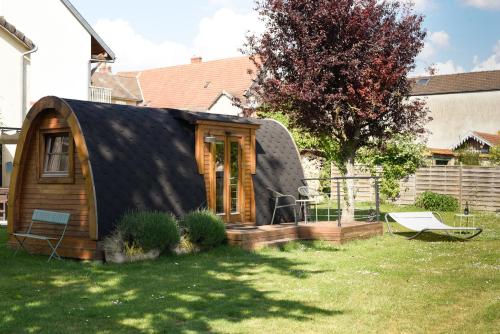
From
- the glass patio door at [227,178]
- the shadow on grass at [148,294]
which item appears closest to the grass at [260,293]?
the shadow on grass at [148,294]

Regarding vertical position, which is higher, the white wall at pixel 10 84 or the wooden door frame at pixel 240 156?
the white wall at pixel 10 84

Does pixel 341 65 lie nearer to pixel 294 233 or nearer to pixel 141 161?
pixel 294 233

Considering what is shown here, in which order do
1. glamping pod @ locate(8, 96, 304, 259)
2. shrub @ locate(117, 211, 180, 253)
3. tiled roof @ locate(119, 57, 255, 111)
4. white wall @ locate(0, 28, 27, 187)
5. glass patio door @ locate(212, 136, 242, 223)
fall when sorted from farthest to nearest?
tiled roof @ locate(119, 57, 255, 111)
white wall @ locate(0, 28, 27, 187)
glass patio door @ locate(212, 136, 242, 223)
glamping pod @ locate(8, 96, 304, 259)
shrub @ locate(117, 211, 180, 253)

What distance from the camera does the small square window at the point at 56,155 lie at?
521 inches

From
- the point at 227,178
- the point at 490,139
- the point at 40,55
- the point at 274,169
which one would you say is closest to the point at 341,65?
the point at 274,169

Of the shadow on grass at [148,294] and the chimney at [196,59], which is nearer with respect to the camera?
the shadow on grass at [148,294]

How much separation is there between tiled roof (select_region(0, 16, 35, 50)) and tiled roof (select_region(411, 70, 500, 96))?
102ft

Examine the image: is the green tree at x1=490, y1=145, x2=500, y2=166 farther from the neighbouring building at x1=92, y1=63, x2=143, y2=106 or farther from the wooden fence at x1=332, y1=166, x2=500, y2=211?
the neighbouring building at x1=92, y1=63, x2=143, y2=106

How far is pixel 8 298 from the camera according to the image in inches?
343

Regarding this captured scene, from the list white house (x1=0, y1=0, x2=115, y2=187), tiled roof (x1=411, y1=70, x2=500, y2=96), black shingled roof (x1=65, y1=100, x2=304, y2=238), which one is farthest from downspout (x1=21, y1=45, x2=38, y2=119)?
tiled roof (x1=411, y1=70, x2=500, y2=96)

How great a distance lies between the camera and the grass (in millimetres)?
7344

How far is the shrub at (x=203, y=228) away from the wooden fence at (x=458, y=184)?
13695 millimetres

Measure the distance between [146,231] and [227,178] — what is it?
365cm

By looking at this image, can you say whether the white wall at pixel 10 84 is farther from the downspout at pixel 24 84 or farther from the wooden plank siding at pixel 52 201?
the wooden plank siding at pixel 52 201
